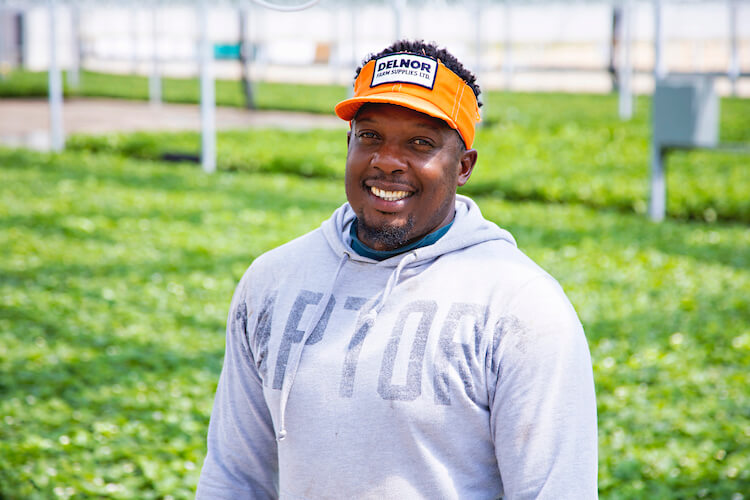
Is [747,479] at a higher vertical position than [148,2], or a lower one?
lower

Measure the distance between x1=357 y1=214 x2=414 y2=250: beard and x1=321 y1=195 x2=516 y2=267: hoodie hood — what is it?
0.03m

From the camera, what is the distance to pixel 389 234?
6.16 ft

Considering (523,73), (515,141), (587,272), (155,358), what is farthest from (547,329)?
(523,73)

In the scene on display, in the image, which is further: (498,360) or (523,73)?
(523,73)

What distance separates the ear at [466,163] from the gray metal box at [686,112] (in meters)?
8.26

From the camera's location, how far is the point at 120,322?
6.25 m

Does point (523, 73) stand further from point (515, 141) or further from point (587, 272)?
point (587, 272)

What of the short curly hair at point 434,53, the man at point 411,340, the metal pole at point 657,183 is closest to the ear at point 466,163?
the man at point 411,340

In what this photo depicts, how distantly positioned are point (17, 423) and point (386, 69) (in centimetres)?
350

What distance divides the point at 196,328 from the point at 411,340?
461 centimetres

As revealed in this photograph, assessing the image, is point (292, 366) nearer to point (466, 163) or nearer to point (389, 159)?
point (389, 159)

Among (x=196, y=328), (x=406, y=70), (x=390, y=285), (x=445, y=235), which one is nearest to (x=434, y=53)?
(x=406, y=70)

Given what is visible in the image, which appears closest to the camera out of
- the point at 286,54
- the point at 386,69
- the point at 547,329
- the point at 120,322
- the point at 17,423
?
the point at 547,329

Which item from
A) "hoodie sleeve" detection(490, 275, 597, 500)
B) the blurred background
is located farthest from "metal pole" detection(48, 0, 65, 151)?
"hoodie sleeve" detection(490, 275, 597, 500)
